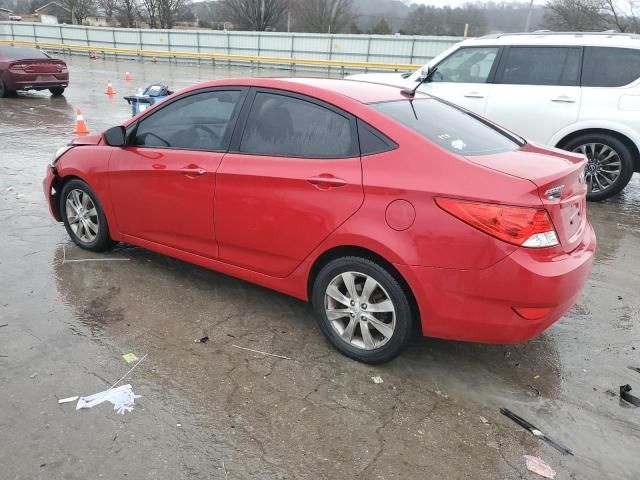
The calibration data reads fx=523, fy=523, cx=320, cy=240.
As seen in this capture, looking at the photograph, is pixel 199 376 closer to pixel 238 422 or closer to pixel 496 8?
pixel 238 422

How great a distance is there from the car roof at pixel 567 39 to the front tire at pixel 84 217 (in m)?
5.48

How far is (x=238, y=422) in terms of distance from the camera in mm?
2734

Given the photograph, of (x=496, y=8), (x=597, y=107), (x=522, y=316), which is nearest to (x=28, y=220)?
(x=522, y=316)

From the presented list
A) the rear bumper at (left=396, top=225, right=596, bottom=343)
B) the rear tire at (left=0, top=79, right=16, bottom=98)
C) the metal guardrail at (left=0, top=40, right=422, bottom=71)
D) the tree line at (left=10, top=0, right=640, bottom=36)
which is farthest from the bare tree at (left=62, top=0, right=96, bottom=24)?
the rear bumper at (left=396, top=225, right=596, bottom=343)

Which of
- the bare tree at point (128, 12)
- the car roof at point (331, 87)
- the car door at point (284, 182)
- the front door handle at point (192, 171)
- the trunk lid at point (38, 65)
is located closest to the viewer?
the car door at point (284, 182)

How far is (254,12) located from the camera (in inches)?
2302

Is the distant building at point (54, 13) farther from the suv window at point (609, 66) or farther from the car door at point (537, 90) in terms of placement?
the suv window at point (609, 66)

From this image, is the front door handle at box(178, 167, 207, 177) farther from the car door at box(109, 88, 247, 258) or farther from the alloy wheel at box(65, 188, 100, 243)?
the alloy wheel at box(65, 188, 100, 243)

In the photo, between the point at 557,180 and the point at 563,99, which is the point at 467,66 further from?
the point at 557,180

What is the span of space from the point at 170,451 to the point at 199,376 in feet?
2.01

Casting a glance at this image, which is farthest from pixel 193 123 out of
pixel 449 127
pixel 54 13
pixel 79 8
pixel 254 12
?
pixel 54 13

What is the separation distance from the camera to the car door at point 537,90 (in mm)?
6703

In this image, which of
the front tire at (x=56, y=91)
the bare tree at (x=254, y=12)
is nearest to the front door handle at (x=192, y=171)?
the front tire at (x=56, y=91)

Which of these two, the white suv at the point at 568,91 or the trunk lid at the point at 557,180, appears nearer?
the trunk lid at the point at 557,180
